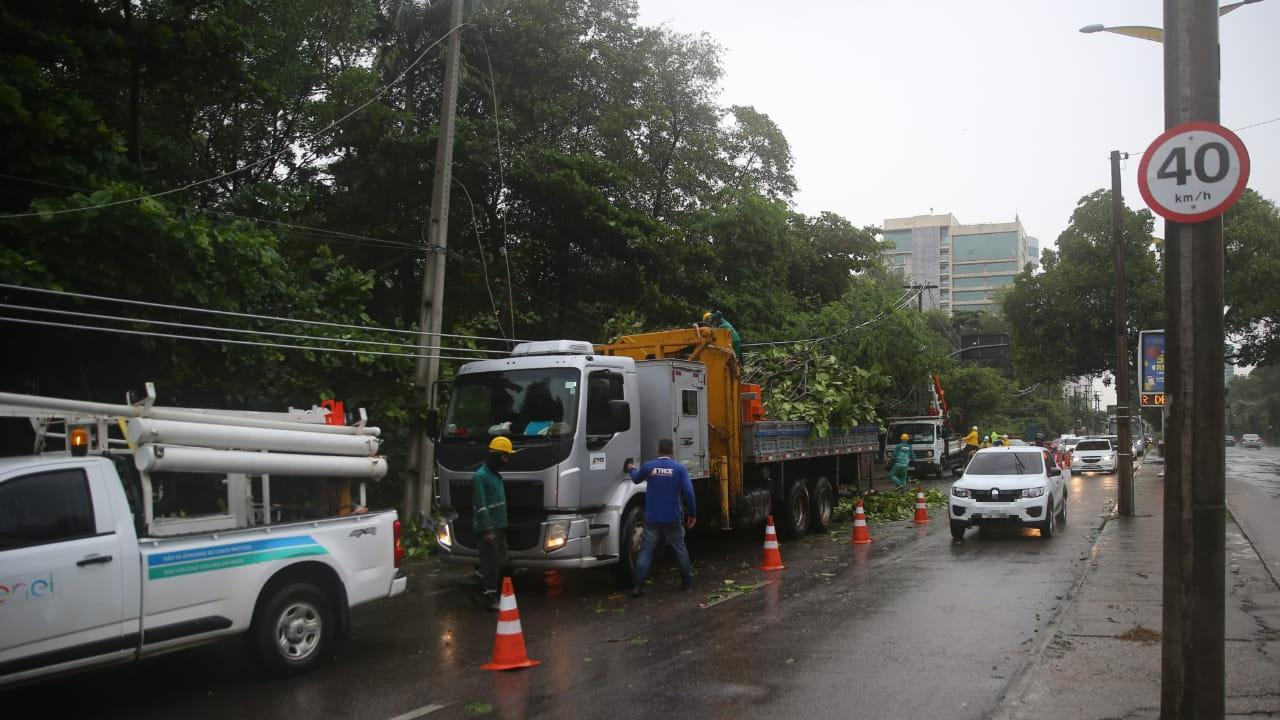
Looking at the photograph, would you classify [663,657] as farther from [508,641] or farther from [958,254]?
[958,254]

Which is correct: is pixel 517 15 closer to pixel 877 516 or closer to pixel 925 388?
pixel 877 516

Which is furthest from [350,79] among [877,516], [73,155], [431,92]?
[877,516]

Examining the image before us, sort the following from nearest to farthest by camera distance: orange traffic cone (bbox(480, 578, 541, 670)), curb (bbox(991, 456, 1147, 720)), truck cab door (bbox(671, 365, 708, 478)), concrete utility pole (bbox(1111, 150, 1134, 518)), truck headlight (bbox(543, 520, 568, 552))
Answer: curb (bbox(991, 456, 1147, 720))
orange traffic cone (bbox(480, 578, 541, 670))
truck headlight (bbox(543, 520, 568, 552))
truck cab door (bbox(671, 365, 708, 478))
concrete utility pole (bbox(1111, 150, 1134, 518))

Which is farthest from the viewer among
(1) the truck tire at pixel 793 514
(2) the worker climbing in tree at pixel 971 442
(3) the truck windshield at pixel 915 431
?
(2) the worker climbing in tree at pixel 971 442

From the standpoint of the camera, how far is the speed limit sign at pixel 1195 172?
5.14 m

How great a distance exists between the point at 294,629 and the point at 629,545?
4.59 metres

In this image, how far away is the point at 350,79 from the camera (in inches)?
813

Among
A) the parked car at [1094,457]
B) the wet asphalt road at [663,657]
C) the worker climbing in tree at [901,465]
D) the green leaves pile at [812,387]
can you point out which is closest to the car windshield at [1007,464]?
the green leaves pile at [812,387]

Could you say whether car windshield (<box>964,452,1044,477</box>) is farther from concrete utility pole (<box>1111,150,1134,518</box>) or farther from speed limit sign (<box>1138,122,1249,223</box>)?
speed limit sign (<box>1138,122,1249,223</box>)

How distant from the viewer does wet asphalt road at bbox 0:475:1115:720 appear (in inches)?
263

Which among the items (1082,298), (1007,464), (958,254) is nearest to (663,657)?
(1007,464)

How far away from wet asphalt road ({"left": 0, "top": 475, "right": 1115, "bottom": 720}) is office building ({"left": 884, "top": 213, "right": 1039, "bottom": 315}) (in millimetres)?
136109

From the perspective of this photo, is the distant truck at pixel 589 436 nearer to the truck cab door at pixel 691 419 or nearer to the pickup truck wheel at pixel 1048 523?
the truck cab door at pixel 691 419

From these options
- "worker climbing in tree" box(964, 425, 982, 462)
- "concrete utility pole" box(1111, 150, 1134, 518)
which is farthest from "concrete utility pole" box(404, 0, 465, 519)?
"worker climbing in tree" box(964, 425, 982, 462)
